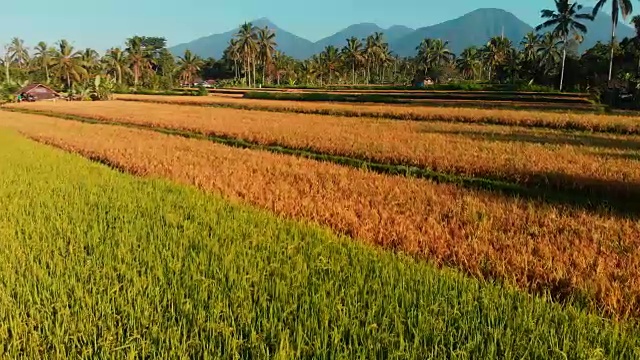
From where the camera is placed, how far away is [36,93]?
57.2 meters

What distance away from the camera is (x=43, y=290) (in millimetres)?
3512

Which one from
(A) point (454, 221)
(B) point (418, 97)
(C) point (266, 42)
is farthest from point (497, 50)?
(A) point (454, 221)

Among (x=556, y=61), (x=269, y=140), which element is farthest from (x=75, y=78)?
(x=556, y=61)

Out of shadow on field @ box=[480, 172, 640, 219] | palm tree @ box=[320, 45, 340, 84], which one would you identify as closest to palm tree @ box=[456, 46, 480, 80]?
palm tree @ box=[320, 45, 340, 84]

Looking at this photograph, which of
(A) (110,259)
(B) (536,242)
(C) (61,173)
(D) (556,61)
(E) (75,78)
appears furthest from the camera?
(E) (75,78)

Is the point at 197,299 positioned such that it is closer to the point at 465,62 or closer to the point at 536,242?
the point at 536,242

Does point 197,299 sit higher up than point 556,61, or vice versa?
point 556,61

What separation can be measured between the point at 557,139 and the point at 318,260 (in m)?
14.2

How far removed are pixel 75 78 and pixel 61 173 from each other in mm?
66165

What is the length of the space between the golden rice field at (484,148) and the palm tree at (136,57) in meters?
62.4

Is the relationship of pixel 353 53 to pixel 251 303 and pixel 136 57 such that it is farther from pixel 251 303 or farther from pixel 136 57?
pixel 251 303

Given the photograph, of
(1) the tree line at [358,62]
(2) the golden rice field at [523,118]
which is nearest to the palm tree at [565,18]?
(1) the tree line at [358,62]

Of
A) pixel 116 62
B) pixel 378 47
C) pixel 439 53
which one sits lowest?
pixel 116 62

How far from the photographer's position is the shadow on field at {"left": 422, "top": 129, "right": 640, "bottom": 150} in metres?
14.6
